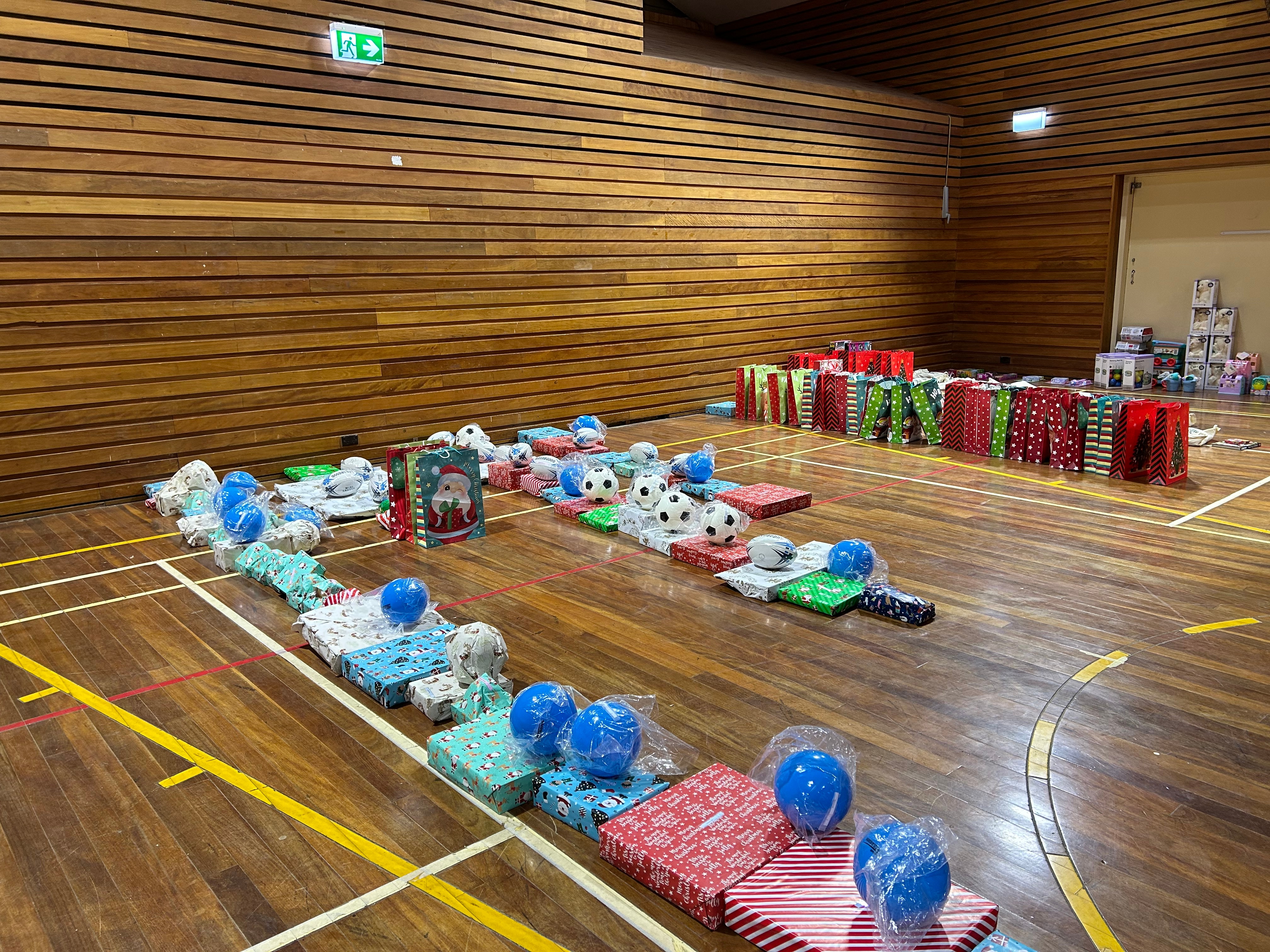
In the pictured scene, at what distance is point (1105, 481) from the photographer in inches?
297

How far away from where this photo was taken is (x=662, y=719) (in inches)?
146

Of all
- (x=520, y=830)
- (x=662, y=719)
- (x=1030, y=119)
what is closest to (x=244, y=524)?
(x=662, y=719)

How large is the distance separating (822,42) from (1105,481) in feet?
36.4

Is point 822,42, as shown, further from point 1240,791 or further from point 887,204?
point 1240,791

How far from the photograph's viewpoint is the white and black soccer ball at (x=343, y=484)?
23.1ft

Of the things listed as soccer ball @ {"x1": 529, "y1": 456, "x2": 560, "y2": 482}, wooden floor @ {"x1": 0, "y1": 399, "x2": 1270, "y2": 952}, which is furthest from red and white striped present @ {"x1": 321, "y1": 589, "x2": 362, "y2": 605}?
soccer ball @ {"x1": 529, "y1": 456, "x2": 560, "y2": 482}

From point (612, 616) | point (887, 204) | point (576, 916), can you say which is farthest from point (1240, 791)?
point (887, 204)

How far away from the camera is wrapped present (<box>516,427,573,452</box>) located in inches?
352

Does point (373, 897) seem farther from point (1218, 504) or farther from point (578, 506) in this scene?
point (1218, 504)

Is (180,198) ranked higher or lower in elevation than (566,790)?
higher

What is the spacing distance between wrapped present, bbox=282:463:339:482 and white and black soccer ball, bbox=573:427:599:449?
2.18 meters

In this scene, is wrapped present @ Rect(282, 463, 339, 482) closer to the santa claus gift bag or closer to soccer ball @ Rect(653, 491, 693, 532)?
the santa claus gift bag

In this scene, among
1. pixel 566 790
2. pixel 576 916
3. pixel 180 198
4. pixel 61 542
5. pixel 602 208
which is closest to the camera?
pixel 576 916

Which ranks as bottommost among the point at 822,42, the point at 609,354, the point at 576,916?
the point at 576,916
